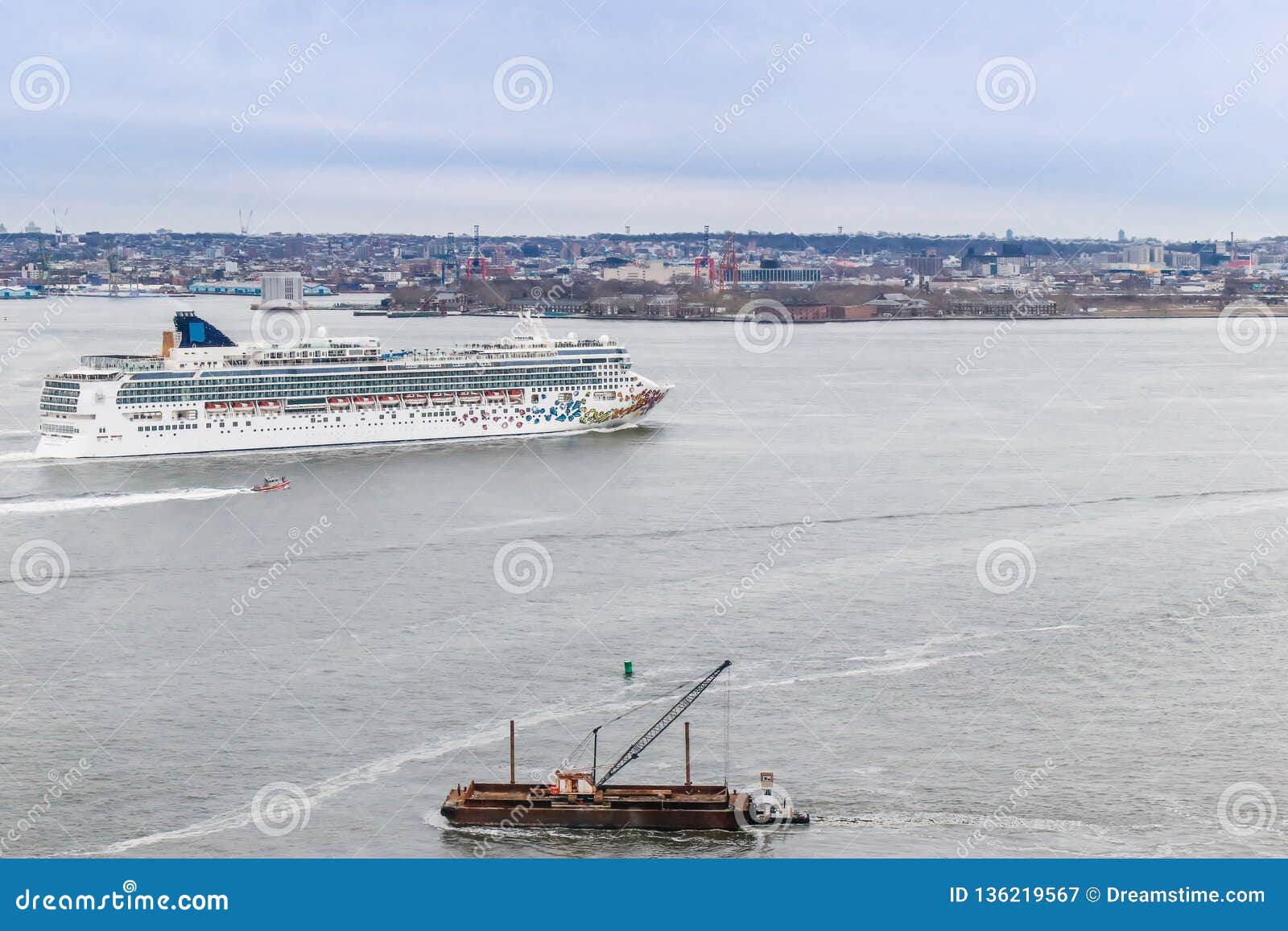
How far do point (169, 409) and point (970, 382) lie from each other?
884 inches

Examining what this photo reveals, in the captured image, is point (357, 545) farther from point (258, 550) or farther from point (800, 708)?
point (800, 708)

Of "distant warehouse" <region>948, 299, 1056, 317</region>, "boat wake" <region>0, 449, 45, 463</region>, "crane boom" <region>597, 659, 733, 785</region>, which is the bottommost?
"crane boom" <region>597, 659, 733, 785</region>

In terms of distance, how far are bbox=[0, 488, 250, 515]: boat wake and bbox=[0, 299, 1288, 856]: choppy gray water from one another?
10cm

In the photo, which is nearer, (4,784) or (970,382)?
(4,784)

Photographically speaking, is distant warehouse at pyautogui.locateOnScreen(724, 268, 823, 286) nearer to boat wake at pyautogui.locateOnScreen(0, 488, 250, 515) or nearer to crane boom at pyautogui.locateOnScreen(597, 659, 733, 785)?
boat wake at pyautogui.locateOnScreen(0, 488, 250, 515)

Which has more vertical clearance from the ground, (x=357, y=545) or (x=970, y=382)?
(x=970, y=382)

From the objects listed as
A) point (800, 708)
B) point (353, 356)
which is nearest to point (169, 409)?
point (353, 356)

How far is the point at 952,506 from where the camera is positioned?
76.9ft

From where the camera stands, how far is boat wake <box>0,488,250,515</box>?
23.4 metres

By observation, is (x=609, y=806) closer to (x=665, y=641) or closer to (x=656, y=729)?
(x=656, y=729)

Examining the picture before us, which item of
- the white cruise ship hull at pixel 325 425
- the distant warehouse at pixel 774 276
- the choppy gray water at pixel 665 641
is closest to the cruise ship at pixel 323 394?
the white cruise ship hull at pixel 325 425

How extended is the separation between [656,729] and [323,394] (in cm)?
2003

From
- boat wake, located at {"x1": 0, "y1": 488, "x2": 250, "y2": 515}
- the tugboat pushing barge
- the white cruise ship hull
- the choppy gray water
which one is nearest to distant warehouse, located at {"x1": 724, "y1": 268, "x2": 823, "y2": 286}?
the white cruise ship hull

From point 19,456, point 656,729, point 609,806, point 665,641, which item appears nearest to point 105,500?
point 19,456
